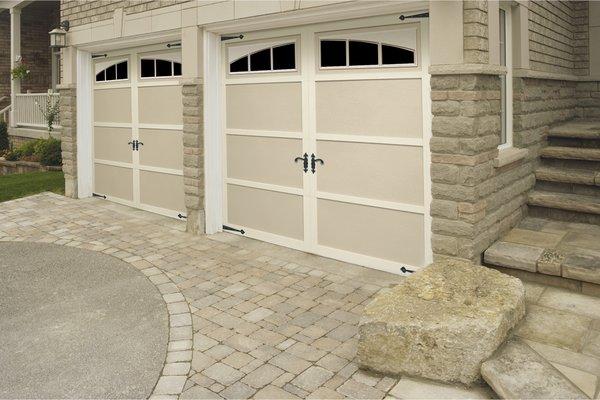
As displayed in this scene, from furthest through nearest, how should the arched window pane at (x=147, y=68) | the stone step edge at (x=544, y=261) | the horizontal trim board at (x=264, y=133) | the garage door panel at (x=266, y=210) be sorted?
1. the arched window pane at (x=147, y=68)
2. the garage door panel at (x=266, y=210)
3. the horizontal trim board at (x=264, y=133)
4. the stone step edge at (x=544, y=261)

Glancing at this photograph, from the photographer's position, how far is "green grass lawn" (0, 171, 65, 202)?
9.96 m

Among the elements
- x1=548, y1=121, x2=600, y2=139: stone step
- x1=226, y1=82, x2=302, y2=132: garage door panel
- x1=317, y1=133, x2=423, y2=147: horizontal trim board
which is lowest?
x1=317, y1=133, x2=423, y2=147: horizontal trim board

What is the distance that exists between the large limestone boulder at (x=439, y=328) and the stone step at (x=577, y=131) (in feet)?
11.0

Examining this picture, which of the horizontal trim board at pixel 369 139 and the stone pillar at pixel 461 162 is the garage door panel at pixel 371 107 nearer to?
the horizontal trim board at pixel 369 139

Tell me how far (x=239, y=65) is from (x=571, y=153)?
4202 millimetres

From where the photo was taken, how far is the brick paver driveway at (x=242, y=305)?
3637mm

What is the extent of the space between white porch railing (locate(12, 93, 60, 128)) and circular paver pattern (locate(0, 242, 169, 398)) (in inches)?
329

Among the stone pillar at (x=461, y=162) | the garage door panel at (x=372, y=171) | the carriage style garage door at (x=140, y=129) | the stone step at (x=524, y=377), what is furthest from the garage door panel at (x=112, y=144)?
the stone step at (x=524, y=377)

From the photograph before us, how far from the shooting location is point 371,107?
5820 millimetres

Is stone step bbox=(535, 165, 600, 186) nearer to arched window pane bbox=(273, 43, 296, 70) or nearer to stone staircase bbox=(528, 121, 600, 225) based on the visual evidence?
stone staircase bbox=(528, 121, 600, 225)

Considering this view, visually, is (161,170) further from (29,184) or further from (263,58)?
(29,184)

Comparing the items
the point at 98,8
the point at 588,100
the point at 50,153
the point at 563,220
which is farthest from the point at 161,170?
the point at 588,100

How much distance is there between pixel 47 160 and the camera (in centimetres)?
1216

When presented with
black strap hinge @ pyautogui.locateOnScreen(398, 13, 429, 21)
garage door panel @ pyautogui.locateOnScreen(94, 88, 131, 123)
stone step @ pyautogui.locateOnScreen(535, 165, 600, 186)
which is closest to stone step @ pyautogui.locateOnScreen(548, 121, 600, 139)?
stone step @ pyautogui.locateOnScreen(535, 165, 600, 186)
